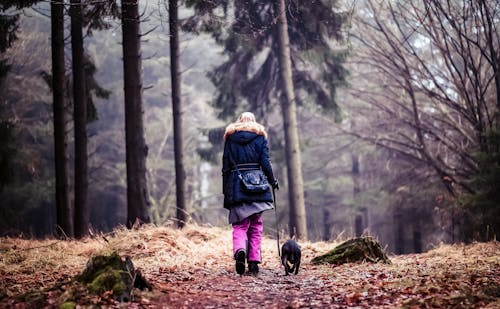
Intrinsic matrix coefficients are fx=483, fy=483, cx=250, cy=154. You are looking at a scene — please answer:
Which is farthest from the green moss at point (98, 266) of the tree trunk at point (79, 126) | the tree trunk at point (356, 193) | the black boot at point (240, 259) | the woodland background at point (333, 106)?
the tree trunk at point (356, 193)

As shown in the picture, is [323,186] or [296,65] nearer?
[296,65]

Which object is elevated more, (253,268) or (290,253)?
(290,253)

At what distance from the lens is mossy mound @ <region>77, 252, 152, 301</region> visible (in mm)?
4215

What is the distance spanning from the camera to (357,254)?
7414 mm

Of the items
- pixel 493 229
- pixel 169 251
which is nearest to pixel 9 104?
pixel 169 251

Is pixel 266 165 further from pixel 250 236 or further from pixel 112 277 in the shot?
pixel 112 277

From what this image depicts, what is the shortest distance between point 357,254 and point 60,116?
743cm

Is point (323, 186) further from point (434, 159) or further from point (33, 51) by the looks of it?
point (33, 51)

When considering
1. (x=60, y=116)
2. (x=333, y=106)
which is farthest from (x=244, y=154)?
(x=333, y=106)

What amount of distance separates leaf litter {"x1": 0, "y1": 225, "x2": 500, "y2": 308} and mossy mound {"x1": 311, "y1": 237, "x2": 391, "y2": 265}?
0.90 feet

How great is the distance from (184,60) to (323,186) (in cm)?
1591

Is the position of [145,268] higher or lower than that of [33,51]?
lower

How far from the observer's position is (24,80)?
82.7ft

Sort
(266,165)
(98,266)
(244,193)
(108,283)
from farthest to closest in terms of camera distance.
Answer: (266,165), (244,193), (98,266), (108,283)
